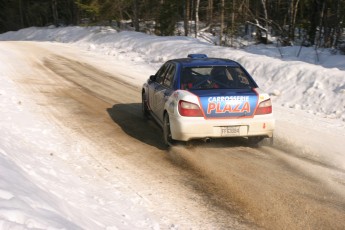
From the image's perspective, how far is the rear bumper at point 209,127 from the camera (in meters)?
6.55

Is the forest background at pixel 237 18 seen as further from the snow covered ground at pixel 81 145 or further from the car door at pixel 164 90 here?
the car door at pixel 164 90

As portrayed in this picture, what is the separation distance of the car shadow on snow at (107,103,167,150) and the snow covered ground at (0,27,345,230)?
1.47 meters

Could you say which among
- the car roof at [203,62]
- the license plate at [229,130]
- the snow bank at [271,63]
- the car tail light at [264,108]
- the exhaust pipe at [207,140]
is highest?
the car roof at [203,62]

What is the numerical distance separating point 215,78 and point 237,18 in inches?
755

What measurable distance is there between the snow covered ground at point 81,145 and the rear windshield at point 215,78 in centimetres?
136

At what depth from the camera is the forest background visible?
70.8ft

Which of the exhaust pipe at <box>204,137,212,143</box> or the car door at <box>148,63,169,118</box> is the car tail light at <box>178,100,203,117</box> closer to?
the exhaust pipe at <box>204,137,212,143</box>

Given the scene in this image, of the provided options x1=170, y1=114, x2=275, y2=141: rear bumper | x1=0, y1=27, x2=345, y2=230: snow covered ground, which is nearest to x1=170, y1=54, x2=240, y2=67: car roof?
x1=170, y1=114, x2=275, y2=141: rear bumper

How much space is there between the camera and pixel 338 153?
6.78 m

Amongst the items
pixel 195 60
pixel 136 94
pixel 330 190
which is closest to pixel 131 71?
pixel 136 94

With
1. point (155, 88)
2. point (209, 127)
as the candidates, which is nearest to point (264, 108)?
point (209, 127)

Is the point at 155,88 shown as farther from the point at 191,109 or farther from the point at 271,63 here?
the point at 271,63

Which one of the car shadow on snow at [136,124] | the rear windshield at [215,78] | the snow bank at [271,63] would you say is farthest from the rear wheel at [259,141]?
the snow bank at [271,63]

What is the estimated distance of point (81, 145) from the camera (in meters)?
7.01
